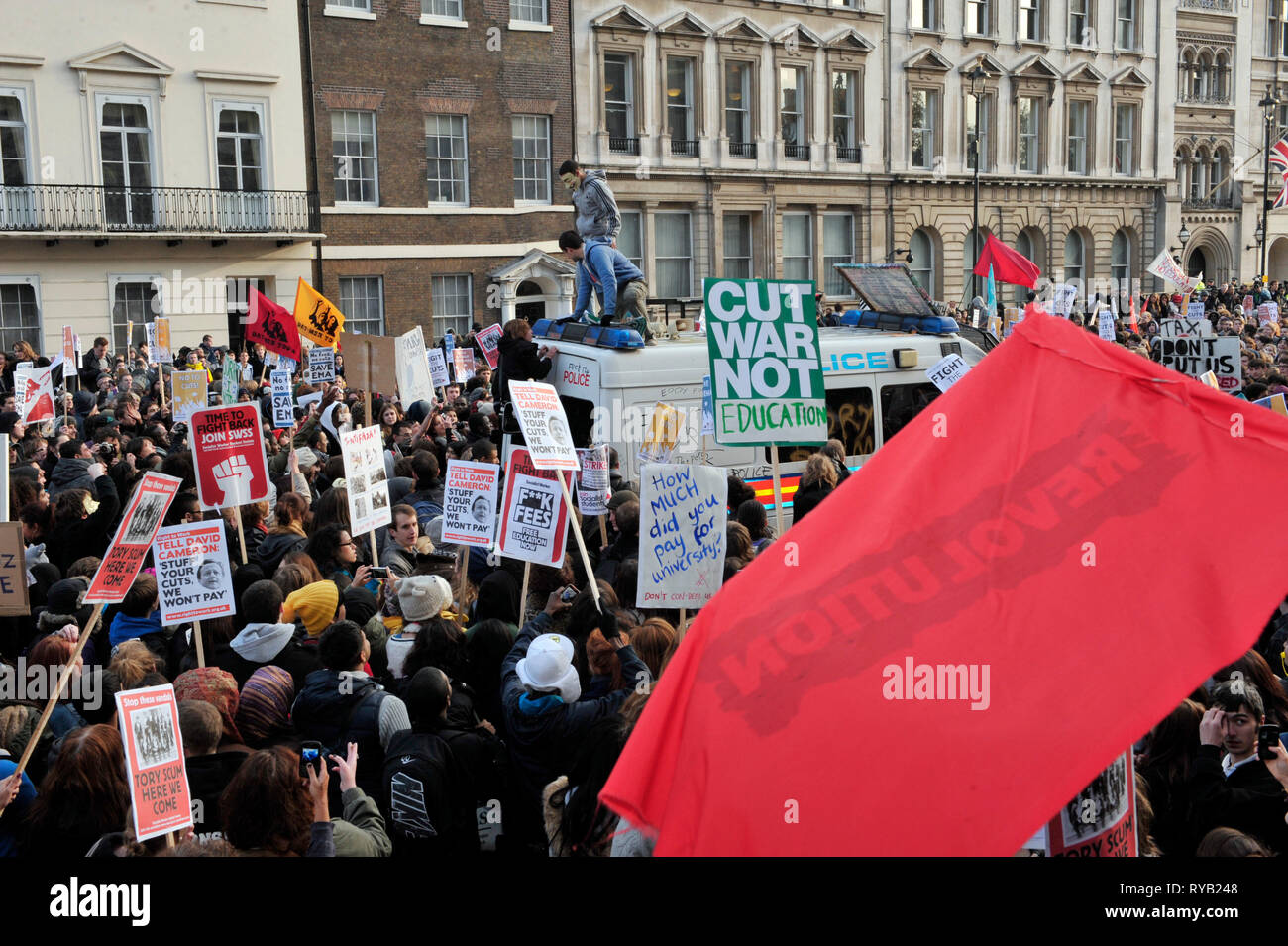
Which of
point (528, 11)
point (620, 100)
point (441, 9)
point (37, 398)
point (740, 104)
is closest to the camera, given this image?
point (37, 398)

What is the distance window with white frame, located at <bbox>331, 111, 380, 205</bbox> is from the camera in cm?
2909

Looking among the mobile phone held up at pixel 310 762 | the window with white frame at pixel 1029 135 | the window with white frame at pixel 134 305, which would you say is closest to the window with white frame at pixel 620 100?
the window with white frame at pixel 134 305

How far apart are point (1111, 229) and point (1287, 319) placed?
1727 centimetres

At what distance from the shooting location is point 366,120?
96.3 feet

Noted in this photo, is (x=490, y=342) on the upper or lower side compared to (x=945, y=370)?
upper

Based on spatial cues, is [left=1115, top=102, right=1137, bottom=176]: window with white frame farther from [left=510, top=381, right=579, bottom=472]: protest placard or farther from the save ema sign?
[left=510, top=381, right=579, bottom=472]: protest placard

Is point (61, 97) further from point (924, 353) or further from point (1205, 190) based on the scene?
point (1205, 190)

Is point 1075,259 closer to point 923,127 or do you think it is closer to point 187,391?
point 923,127

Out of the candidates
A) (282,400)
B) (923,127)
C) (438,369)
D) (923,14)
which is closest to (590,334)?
(282,400)

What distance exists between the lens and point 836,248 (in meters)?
38.8

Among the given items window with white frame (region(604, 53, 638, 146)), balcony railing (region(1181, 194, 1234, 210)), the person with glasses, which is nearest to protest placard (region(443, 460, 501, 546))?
the person with glasses

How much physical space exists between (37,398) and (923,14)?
32.7 metres

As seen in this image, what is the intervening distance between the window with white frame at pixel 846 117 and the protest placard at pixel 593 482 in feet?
102
